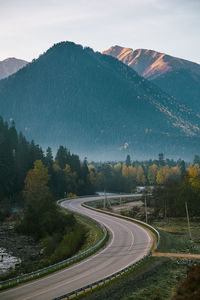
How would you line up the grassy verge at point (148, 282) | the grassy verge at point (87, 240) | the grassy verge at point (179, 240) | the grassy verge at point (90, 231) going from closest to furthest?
the grassy verge at point (148, 282) < the grassy verge at point (87, 240) < the grassy verge at point (179, 240) < the grassy verge at point (90, 231)

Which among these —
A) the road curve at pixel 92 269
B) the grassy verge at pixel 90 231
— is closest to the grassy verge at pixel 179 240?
the road curve at pixel 92 269

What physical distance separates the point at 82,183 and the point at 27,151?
94.5ft

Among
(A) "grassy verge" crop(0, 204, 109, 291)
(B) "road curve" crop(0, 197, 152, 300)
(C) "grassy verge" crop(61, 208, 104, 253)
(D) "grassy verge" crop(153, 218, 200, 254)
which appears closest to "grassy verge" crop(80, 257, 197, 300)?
(B) "road curve" crop(0, 197, 152, 300)

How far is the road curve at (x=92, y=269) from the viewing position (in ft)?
105

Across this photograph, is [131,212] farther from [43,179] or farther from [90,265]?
[90,265]

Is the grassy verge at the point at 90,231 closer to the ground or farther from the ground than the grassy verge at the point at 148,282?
farther from the ground

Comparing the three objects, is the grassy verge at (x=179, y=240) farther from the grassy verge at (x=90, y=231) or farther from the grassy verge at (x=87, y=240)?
the grassy verge at (x=90, y=231)

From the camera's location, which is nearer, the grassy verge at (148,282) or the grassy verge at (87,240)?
the grassy verge at (148,282)

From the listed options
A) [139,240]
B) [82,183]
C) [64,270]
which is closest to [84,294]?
[64,270]

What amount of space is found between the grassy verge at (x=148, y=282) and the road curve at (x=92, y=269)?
176 cm

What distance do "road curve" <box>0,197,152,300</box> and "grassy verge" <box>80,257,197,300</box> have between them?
69.4 inches

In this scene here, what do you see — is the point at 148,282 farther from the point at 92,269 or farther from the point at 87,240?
the point at 87,240

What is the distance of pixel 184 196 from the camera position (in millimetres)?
91875

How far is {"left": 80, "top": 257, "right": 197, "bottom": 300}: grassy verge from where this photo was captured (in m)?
32.9
